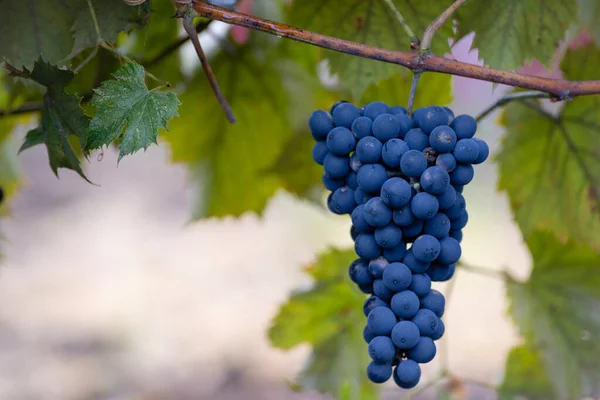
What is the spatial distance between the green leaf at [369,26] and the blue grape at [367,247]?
190 mm

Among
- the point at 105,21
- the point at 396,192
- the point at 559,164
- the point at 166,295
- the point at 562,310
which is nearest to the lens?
the point at 396,192

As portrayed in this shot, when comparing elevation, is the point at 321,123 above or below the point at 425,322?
above

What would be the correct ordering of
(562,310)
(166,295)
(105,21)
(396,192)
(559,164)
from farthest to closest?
(166,295) < (562,310) < (559,164) < (105,21) < (396,192)

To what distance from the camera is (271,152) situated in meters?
0.95

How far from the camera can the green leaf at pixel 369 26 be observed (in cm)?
61

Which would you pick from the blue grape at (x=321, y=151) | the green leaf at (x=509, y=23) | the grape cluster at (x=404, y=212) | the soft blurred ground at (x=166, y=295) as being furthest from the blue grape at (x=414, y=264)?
the soft blurred ground at (x=166, y=295)

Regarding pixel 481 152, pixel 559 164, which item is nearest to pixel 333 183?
pixel 481 152

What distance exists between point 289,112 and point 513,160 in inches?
13.3

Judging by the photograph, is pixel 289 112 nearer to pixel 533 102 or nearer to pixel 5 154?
pixel 533 102

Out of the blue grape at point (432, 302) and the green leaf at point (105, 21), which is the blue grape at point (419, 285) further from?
the green leaf at point (105, 21)

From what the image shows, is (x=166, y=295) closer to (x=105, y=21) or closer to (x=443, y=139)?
(x=105, y=21)

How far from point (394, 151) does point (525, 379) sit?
0.67m

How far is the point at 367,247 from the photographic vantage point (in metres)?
0.49

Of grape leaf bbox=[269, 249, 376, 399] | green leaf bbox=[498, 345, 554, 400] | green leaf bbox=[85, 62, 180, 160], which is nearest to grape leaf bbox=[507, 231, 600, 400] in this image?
green leaf bbox=[498, 345, 554, 400]
